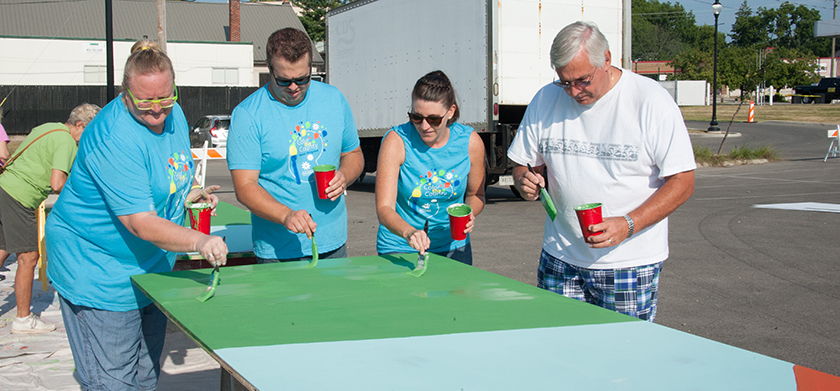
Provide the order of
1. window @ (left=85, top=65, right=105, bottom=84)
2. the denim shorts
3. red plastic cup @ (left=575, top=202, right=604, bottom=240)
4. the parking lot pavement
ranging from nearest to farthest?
1. red plastic cup @ (left=575, top=202, right=604, bottom=240)
2. the parking lot pavement
3. the denim shorts
4. window @ (left=85, top=65, right=105, bottom=84)

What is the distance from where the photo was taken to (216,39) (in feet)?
164

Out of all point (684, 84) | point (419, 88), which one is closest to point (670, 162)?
point (419, 88)

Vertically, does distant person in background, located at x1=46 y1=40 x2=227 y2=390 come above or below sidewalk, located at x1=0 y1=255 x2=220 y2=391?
above

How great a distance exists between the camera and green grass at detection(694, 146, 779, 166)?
22344mm

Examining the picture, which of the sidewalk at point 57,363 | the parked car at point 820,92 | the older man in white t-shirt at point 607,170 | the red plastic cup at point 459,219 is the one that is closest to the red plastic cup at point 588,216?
the older man in white t-shirt at point 607,170

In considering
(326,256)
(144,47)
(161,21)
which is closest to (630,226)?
(326,256)

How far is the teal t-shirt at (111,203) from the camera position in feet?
10.4

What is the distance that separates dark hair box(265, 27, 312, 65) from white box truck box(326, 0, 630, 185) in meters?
9.04

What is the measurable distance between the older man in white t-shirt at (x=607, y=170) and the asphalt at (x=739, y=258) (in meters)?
2.35

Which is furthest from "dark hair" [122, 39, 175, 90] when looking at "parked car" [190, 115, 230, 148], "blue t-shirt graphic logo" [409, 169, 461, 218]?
"parked car" [190, 115, 230, 148]

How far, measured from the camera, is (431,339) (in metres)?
2.67

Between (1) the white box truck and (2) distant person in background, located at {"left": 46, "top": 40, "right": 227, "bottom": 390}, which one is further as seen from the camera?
(1) the white box truck

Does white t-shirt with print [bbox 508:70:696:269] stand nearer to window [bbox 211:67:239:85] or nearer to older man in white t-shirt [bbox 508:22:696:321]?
older man in white t-shirt [bbox 508:22:696:321]

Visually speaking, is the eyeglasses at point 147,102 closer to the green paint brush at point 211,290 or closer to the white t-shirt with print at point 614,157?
the green paint brush at point 211,290
